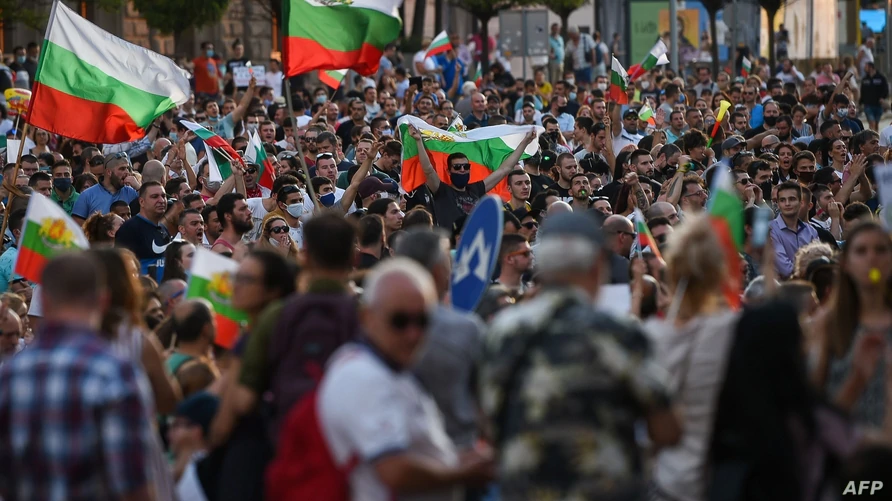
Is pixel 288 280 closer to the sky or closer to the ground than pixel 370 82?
closer to the ground

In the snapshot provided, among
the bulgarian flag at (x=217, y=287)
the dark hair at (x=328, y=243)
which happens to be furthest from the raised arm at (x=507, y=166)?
the dark hair at (x=328, y=243)

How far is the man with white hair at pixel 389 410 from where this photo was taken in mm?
4461

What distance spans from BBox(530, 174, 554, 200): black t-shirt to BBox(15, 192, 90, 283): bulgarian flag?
759 centimetres

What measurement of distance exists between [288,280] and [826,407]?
2040 mm

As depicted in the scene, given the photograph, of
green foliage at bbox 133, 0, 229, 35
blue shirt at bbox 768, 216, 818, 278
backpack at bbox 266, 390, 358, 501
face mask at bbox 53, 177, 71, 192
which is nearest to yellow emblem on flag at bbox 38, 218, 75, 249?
backpack at bbox 266, 390, 358, 501

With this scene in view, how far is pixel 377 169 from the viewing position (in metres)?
15.8

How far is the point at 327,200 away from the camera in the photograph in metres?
13.9

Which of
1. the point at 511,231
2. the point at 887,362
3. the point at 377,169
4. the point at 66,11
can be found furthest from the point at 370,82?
the point at 887,362

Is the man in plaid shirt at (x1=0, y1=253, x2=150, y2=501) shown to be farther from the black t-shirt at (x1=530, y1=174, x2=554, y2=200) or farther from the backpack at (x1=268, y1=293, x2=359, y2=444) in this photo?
the black t-shirt at (x1=530, y1=174, x2=554, y2=200)

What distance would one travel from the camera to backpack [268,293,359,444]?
17.1 feet

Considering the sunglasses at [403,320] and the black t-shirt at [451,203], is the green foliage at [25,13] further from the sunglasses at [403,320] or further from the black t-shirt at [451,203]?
the sunglasses at [403,320]

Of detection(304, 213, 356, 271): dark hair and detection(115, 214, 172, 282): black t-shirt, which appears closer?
detection(304, 213, 356, 271): dark hair

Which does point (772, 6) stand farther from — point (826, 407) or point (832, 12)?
point (826, 407)

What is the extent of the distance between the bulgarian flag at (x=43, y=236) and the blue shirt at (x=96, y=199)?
654cm
